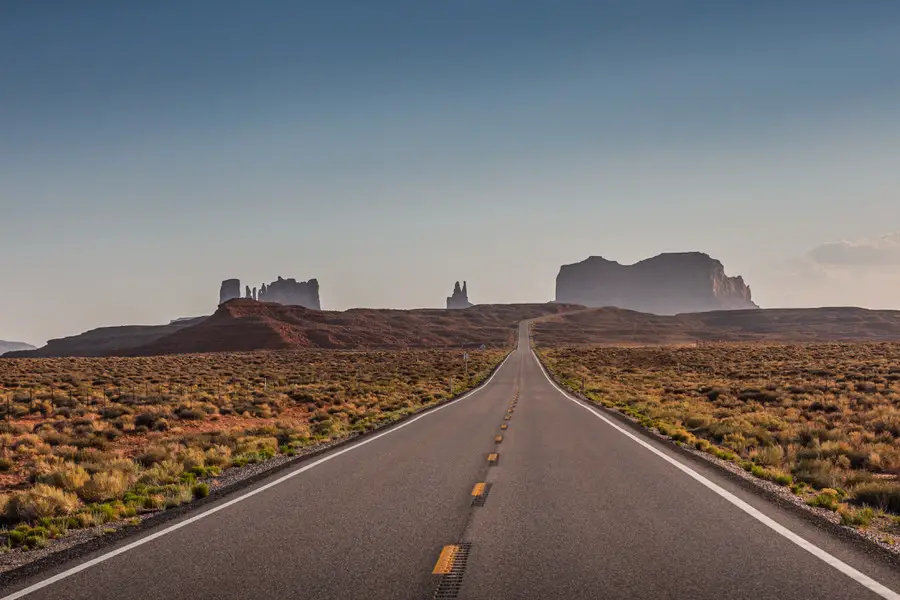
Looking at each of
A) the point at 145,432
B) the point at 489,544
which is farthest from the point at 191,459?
the point at 145,432

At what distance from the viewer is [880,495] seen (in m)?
10.1

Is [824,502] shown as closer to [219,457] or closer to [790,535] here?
[790,535]

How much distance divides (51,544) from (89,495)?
354cm

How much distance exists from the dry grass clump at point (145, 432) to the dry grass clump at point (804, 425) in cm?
958

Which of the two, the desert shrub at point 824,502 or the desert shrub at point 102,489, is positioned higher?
the desert shrub at point 102,489

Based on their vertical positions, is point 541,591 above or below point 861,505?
above

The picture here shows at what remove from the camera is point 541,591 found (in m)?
5.52

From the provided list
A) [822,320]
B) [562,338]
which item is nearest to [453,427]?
[562,338]

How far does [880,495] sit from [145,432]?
68.5 ft

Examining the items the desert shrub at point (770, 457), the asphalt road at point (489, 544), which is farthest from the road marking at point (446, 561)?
the desert shrub at point (770, 457)

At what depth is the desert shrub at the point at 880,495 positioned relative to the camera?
32.1ft

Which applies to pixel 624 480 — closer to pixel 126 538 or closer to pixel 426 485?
pixel 426 485

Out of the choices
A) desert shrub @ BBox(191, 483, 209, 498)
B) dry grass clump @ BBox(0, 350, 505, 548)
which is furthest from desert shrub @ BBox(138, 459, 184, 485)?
desert shrub @ BBox(191, 483, 209, 498)

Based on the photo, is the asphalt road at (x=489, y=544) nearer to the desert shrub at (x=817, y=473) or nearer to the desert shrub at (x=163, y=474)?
the desert shrub at (x=817, y=473)
